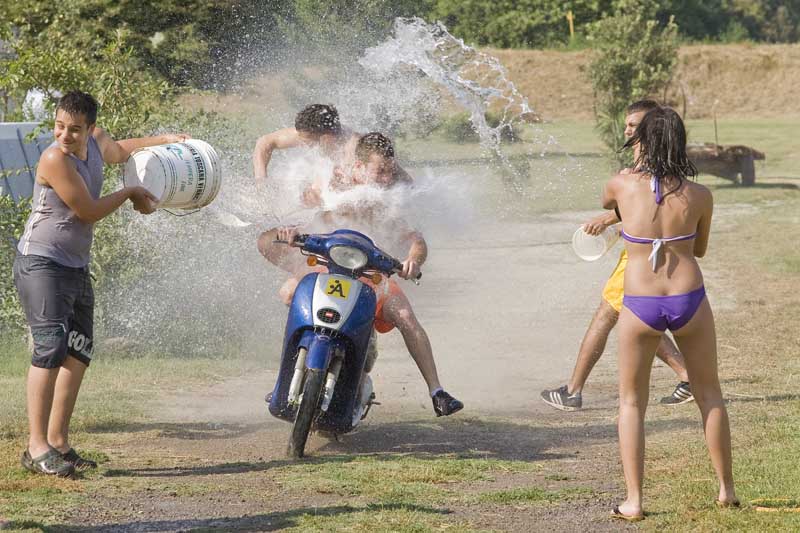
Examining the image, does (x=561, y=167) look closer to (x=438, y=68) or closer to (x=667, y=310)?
(x=438, y=68)

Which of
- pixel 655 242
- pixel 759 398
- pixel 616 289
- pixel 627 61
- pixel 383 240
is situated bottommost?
pixel 759 398

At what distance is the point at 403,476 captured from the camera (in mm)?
5660

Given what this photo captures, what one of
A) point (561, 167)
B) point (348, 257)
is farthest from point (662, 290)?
point (561, 167)

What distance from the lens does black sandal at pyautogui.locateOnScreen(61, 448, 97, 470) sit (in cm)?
572

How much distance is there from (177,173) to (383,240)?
1.34 m

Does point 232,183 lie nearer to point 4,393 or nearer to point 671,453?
point 4,393

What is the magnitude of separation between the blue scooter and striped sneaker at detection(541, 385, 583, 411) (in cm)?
153

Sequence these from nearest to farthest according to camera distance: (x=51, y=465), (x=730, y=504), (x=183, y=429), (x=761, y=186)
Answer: (x=730, y=504), (x=51, y=465), (x=183, y=429), (x=761, y=186)

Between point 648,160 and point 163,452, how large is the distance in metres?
2.89

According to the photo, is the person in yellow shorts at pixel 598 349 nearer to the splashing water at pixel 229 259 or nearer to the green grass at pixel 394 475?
the green grass at pixel 394 475

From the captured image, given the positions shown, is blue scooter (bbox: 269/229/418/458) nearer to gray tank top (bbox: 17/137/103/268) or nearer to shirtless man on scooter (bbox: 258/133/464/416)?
shirtless man on scooter (bbox: 258/133/464/416)

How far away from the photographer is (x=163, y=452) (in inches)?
245

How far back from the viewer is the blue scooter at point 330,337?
19.2 ft

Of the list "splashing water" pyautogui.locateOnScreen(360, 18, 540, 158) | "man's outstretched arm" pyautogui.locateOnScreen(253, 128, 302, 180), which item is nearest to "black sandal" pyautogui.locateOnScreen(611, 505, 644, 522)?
"splashing water" pyautogui.locateOnScreen(360, 18, 540, 158)
